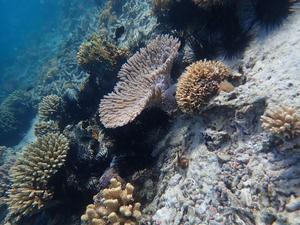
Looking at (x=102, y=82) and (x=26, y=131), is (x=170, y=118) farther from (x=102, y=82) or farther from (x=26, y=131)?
(x=26, y=131)

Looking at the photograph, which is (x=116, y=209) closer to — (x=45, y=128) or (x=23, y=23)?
(x=45, y=128)

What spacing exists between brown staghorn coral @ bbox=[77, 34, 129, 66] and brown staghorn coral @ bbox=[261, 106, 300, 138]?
528cm

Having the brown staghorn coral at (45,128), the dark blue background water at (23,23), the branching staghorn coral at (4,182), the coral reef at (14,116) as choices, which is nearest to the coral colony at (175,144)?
the brown staghorn coral at (45,128)

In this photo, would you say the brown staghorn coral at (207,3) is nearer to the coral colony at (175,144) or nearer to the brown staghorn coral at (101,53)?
the coral colony at (175,144)

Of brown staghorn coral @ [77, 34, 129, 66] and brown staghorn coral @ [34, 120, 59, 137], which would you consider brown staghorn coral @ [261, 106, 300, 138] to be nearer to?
brown staghorn coral @ [77, 34, 129, 66]

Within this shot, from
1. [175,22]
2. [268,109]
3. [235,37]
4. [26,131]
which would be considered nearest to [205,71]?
[235,37]

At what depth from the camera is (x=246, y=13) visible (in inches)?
217

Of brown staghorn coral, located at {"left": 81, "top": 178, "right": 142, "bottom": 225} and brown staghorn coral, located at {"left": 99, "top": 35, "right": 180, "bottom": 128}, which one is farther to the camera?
brown staghorn coral, located at {"left": 99, "top": 35, "right": 180, "bottom": 128}

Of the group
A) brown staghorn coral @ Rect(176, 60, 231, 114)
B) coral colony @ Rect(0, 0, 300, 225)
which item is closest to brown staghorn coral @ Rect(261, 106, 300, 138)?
coral colony @ Rect(0, 0, 300, 225)

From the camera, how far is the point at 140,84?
18.8 ft

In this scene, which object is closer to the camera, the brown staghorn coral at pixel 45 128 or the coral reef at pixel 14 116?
the brown staghorn coral at pixel 45 128

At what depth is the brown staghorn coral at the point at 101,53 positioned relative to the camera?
804 cm

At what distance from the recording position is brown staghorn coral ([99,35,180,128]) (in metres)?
5.22

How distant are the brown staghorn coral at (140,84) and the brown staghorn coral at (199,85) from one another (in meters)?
0.54
